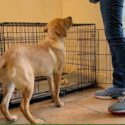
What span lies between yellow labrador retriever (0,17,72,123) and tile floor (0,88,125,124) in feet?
0.30

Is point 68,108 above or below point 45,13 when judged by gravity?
below

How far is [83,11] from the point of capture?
298cm

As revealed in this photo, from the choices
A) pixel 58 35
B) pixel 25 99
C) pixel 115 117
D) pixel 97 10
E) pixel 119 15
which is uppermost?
pixel 97 10

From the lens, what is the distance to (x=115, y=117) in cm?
176

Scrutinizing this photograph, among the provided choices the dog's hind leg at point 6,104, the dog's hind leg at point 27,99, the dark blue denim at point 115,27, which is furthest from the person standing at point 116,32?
the dog's hind leg at point 6,104

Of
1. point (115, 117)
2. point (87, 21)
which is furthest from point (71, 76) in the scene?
point (115, 117)

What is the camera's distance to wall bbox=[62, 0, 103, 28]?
2785 mm

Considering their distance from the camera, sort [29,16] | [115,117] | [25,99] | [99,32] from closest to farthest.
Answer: [25,99], [115,117], [99,32], [29,16]

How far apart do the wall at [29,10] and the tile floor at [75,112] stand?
1276mm

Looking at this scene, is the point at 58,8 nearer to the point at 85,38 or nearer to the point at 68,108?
the point at 85,38

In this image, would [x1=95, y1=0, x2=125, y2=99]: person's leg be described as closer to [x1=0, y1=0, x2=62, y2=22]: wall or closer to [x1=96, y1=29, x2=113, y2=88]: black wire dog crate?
[x1=96, y1=29, x2=113, y2=88]: black wire dog crate

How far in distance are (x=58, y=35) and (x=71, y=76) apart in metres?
0.89

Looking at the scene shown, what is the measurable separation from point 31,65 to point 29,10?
160 centimetres

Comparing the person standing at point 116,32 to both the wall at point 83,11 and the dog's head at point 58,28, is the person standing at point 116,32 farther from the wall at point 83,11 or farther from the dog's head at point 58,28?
the wall at point 83,11
